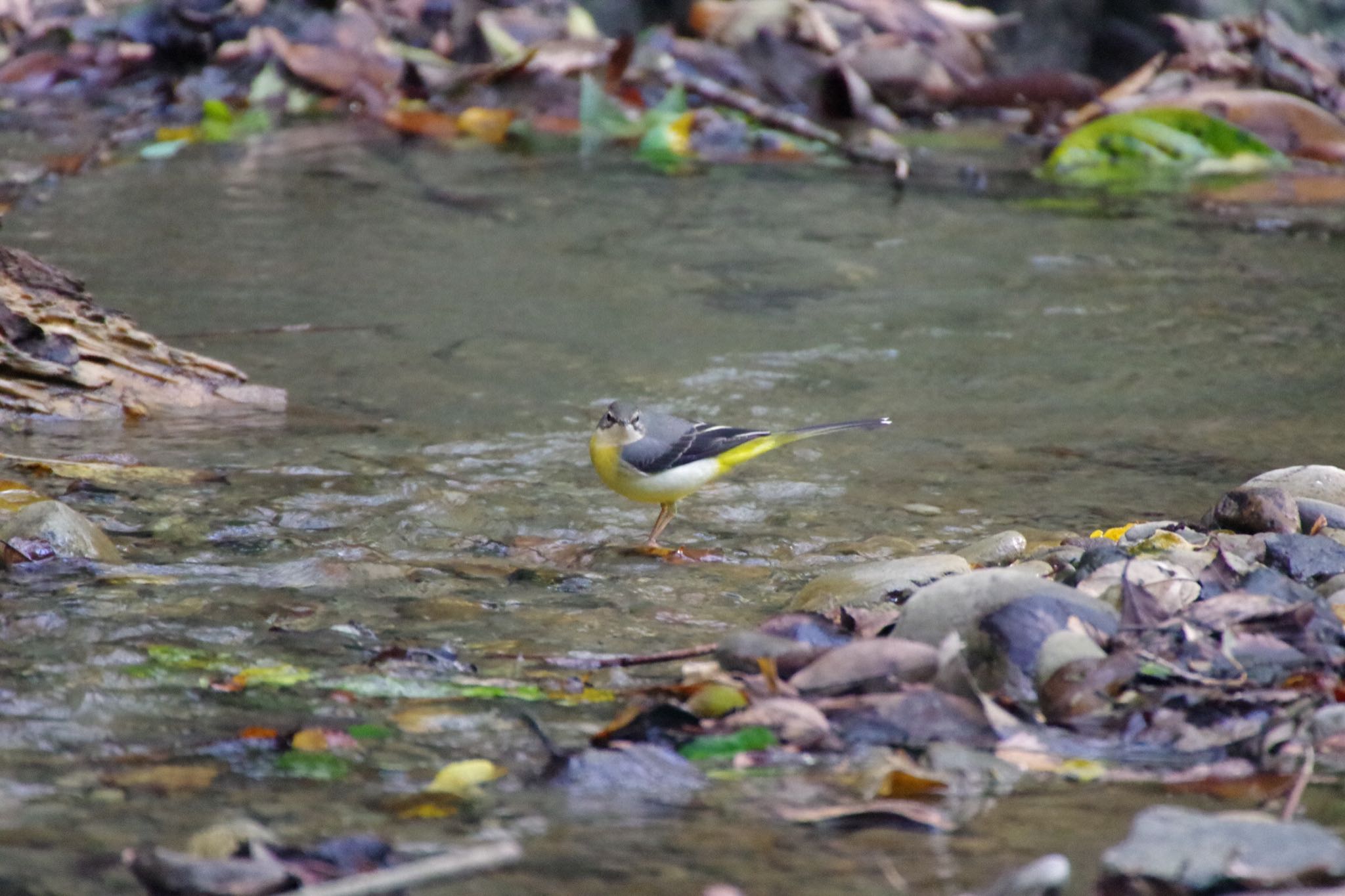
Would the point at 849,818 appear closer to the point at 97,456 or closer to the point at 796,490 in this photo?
the point at 796,490

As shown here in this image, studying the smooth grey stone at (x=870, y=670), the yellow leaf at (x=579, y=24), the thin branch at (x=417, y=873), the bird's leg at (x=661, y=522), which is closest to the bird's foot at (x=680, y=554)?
the bird's leg at (x=661, y=522)

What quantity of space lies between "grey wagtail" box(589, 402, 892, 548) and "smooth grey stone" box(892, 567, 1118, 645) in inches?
65.2

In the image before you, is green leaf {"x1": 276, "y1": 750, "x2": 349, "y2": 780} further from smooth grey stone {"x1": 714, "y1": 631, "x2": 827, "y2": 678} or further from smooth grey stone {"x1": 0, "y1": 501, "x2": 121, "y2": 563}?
smooth grey stone {"x1": 0, "y1": 501, "x2": 121, "y2": 563}

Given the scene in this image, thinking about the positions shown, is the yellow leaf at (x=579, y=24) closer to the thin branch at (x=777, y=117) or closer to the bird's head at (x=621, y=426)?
the thin branch at (x=777, y=117)

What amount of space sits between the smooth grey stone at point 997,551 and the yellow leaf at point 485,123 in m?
8.91

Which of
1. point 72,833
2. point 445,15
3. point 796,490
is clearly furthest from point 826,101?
point 72,833

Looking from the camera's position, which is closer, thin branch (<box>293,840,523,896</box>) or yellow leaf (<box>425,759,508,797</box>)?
thin branch (<box>293,840,523,896</box>)

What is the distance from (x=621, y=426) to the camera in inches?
212

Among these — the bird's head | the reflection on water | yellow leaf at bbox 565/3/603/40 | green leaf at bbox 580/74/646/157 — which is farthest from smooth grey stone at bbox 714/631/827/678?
yellow leaf at bbox 565/3/603/40

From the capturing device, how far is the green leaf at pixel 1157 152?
37.1 feet

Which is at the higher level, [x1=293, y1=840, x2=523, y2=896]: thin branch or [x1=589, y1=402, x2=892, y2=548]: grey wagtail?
[x1=293, y1=840, x2=523, y2=896]: thin branch

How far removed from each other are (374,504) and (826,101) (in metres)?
9.53

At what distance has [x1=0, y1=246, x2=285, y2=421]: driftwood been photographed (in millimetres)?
5809

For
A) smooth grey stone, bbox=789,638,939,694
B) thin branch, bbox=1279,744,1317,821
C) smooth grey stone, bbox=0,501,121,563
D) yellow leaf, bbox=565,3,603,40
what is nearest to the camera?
thin branch, bbox=1279,744,1317,821
